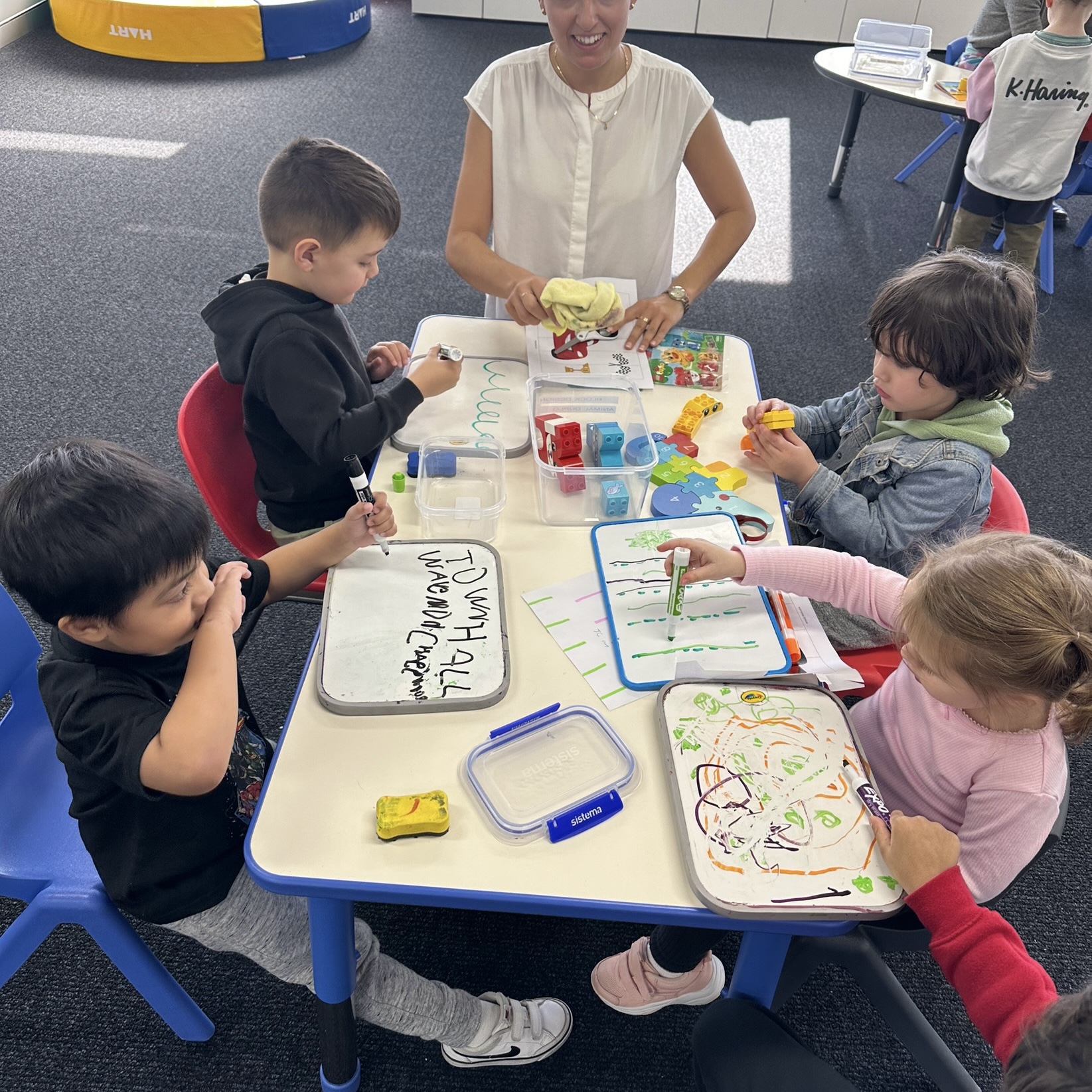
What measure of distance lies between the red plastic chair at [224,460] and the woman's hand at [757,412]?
2.45 feet

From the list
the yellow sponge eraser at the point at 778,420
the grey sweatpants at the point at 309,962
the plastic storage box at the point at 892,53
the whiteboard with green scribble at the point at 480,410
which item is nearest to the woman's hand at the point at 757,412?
the yellow sponge eraser at the point at 778,420

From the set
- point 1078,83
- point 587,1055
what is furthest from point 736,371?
point 1078,83

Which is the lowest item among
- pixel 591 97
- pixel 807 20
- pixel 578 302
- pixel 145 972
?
pixel 145 972

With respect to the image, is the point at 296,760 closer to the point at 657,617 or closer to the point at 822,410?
the point at 657,617

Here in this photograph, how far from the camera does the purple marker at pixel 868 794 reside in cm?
95

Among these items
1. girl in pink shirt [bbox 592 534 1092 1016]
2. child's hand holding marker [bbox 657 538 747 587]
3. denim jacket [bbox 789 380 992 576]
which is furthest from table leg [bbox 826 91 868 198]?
girl in pink shirt [bbox 592 534 1092 1016]

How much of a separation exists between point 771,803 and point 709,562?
0.34 meters

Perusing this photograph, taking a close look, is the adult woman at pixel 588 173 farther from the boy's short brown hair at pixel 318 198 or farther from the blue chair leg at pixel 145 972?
the blue chair leg at pixel 145 972

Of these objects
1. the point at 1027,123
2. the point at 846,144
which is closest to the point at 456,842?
the point at 1027,123

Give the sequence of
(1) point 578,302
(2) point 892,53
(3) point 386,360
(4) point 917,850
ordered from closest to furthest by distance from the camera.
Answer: (4) point 917,850, (1) point 578,302, (3) point 386,360, (2) point 892,53

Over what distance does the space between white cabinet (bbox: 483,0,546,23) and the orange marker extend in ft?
16.9

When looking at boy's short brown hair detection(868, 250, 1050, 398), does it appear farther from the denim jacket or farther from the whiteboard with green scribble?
the whiteboard with green scribble

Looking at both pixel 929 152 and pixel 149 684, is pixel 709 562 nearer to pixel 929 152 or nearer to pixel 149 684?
pixel 149 684

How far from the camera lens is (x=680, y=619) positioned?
45.9 inches
